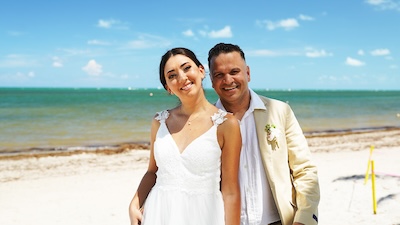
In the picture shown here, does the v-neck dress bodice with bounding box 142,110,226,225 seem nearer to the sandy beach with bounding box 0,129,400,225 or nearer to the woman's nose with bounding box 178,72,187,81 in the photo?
the woman's nose with bounding box 178,72,187,81

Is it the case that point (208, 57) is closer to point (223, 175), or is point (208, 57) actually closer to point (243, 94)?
point (243, 94)

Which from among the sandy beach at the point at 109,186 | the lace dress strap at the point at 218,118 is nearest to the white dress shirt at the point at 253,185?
the lace dress strap at the point at 218,118

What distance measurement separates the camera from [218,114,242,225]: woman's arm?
2.23 metres

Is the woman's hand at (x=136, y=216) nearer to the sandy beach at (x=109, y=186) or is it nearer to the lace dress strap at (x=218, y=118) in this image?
the lace dress strap at (x=218, y=118)

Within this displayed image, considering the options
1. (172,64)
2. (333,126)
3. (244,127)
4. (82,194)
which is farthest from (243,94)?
(333,126)

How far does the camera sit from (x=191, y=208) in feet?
7.52

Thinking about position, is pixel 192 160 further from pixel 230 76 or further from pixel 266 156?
pixel 230 76

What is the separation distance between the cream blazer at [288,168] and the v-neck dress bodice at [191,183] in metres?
0.44

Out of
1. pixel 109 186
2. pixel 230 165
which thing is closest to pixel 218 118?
pixel 230 165

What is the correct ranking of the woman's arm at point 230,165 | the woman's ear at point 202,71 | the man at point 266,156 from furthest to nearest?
the man at point 266,156
the woman's ear at point 202,71
the woman's arm at point 230,165

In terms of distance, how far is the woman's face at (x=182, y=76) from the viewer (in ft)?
7.62

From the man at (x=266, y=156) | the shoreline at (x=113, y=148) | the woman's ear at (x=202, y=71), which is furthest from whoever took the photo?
the shoreline at (x=113, y=148)

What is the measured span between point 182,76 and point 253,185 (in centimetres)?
87

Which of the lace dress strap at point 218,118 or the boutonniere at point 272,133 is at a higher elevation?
the lace dress strap at point 218,118
